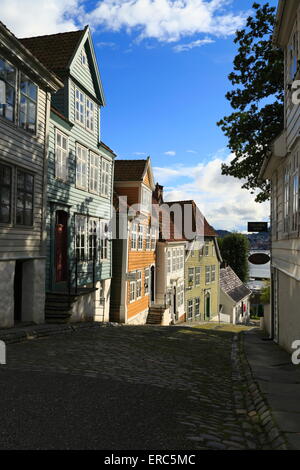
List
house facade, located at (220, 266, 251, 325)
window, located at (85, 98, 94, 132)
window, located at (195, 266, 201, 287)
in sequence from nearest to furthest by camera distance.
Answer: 1. window, located at (85, 98, 94, 132)
2. window, located at (195, 266, 201, 287)
3. house facade, located at (220, 266, 251, 325)

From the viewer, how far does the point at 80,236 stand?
19.5 meters

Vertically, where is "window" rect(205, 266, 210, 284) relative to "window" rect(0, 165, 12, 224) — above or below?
below

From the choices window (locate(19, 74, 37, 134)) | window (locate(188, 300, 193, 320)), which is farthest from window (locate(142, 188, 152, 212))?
window (locate(188, 300, 193, 320))

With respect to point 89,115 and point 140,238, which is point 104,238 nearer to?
point 140,238

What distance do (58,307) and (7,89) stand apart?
7.82 meters

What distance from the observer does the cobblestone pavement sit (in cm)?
487

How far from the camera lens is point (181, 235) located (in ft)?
122

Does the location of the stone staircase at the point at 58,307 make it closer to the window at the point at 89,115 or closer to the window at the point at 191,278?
the window at the point at 89,115

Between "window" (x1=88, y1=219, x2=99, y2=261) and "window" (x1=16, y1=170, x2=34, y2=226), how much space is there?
616 cm

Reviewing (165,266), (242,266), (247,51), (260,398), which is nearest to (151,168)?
(165,266)

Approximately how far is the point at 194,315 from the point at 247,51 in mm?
28029

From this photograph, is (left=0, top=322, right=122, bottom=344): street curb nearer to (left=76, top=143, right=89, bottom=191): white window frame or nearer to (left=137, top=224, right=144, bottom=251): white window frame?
(left=76, top=143, right=89, bottom=191): white window frame

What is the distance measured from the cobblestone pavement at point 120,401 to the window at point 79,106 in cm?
1135

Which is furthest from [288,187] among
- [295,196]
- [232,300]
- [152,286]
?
[232,300]
